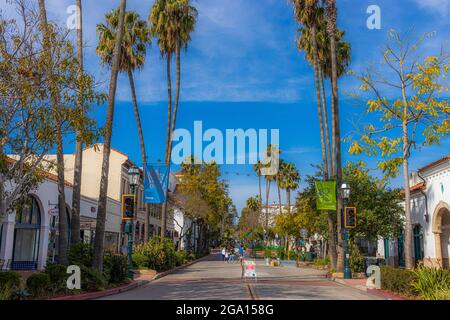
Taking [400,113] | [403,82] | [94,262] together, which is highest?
[403,82]

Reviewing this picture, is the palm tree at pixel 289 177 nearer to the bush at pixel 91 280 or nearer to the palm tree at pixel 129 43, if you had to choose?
the palm tree at pixel 129 43

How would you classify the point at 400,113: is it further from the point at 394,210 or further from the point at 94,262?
the point at 394,210

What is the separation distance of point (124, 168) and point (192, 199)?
25.1 ft

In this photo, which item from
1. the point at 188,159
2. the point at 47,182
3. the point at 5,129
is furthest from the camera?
the point at 188,159

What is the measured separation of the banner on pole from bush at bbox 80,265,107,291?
302 inches

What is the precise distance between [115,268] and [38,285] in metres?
5.89

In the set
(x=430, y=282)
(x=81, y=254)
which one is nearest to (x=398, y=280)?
(x=430, y=282)

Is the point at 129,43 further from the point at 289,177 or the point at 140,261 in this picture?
the point at 289,177

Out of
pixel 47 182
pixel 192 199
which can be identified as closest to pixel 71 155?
pixel 192 199

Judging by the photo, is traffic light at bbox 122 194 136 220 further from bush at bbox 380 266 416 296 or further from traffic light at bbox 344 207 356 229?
bush at bbox 380 266 416 296

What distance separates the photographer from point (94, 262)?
61.9 ft

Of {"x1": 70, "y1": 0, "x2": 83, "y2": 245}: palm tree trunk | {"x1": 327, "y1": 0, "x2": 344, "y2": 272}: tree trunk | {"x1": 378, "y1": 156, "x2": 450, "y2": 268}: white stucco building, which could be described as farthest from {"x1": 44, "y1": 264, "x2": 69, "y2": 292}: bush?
{"x1": 378, "y1": 156, "x2": 450, "y2": 268}: white stucco building

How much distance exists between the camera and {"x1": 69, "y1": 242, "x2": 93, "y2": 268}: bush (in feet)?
63.5
